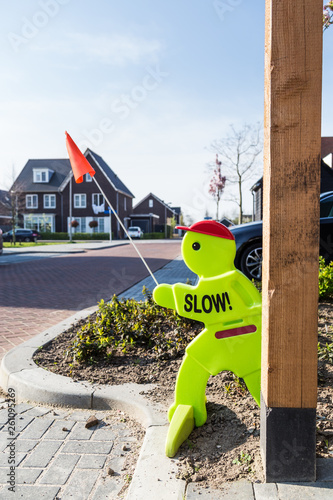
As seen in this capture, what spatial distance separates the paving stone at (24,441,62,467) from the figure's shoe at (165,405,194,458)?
720 mm

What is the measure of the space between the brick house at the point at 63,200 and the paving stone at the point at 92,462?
45.6 meters

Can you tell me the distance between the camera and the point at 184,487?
185cm

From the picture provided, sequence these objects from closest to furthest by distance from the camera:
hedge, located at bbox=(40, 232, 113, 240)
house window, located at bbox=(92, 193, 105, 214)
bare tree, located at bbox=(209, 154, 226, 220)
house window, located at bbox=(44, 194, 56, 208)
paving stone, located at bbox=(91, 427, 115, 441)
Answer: paving stone, located at bbox=(91, 427, 115, 441), bare tree, located at bbox=(209, 154, 226, 220), hedge, located at bbox=(40, 232, 113, 240), house window, located at bbox=(92, 193, 105, 214), house window, located at bbox=(44, 194, 56, 208)

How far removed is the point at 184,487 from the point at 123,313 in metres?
2.36

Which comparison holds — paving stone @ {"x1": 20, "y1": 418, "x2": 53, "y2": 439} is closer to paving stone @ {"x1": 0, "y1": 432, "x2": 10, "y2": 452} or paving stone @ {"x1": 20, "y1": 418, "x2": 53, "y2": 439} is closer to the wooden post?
paving stone @ {"x1": 0, "y1": 432, "x2": 10, "y2": 452}

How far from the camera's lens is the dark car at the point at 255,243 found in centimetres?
674

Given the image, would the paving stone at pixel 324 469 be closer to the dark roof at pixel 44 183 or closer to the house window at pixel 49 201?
the dark roof at pixel 44 183

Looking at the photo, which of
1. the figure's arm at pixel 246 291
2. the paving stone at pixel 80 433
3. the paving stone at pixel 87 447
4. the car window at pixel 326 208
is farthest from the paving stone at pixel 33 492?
the car window at pixel 326 208

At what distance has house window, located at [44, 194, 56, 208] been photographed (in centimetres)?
4891

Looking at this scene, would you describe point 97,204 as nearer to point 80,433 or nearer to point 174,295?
point 80,433

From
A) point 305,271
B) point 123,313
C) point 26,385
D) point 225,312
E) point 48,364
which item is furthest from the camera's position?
point 123,313

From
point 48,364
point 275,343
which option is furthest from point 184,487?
point 48,364

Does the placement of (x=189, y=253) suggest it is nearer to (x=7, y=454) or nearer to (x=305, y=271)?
(x=305, y=271)

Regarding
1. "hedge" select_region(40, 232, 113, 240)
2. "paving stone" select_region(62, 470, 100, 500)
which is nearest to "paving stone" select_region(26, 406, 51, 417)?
"paving stone" select_region(62, 470, 100, 500)
